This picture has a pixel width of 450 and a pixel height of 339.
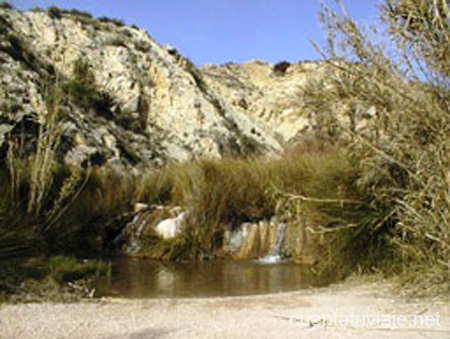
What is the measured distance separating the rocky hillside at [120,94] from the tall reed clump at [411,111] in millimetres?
9603

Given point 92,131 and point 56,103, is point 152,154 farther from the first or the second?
point 56,103

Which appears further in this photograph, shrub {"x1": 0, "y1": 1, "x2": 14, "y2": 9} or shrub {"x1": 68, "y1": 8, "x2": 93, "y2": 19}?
shrub {"x1": 68, "y1": 8, "x2": 93, "y2": 19}

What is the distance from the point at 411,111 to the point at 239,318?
2.26 m

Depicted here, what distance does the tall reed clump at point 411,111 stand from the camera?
4.12 metres

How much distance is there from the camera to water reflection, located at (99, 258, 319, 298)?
5.56 meters

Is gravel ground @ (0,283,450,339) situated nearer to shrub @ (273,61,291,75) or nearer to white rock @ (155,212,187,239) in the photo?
white rock @ (155,212,187,239)

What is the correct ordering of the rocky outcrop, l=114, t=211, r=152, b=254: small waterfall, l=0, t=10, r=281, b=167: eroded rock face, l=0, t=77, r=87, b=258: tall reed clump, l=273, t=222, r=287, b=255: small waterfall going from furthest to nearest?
the rocky outcrop → l=0, t=10, r=281, b=167: eroded rock face → l=114, t=211, r=152, b=254: small waterfall → l=273, t=222, r=287, b=255: small waterfall → l=0, t=77, r=87, b=258: tall reed clump

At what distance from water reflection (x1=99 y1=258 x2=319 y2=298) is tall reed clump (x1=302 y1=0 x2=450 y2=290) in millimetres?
1734

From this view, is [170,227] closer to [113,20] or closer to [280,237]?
[280,237]

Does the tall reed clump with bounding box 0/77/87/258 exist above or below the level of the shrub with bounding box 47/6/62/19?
below

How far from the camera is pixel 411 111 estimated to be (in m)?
4.29

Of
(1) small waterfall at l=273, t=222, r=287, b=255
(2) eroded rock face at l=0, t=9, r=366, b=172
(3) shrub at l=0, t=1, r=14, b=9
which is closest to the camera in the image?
(1) small waterfall at l=273, t=222, r=287, b=255

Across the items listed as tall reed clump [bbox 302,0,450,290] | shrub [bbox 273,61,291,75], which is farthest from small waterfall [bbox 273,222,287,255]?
shrub [bbox 273,61,291,75]

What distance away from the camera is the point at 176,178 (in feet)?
32.0
